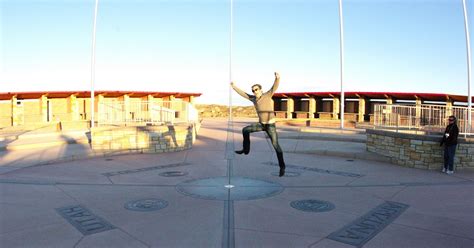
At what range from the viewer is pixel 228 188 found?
655cm

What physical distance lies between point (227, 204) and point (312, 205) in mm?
1397

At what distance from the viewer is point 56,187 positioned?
654cm

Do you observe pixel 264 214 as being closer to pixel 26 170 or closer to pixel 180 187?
pixel 180 187

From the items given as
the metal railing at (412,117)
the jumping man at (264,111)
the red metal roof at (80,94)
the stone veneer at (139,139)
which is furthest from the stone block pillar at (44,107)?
the metal railing at (412,117)

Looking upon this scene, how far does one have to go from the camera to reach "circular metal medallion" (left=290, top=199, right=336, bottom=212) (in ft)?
17.2

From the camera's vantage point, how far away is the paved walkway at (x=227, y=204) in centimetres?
405

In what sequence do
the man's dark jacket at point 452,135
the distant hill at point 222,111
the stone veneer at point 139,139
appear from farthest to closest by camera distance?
the distant hill at point 222,111, the stone veneer at point 139,139, the man's dark jacket at point 452,135

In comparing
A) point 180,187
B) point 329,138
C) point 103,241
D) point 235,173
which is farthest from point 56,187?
point 329,138

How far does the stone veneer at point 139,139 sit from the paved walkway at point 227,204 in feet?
5.23

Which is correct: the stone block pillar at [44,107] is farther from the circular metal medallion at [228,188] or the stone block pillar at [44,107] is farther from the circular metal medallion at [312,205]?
the circular metal medallion at [312,205]

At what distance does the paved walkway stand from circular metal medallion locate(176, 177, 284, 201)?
2 cm

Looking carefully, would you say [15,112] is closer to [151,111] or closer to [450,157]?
[151,111]

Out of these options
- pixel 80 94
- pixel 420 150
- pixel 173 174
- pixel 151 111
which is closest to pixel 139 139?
pixel 151 111

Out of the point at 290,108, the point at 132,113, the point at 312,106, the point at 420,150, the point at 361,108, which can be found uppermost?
the point at 312,106
